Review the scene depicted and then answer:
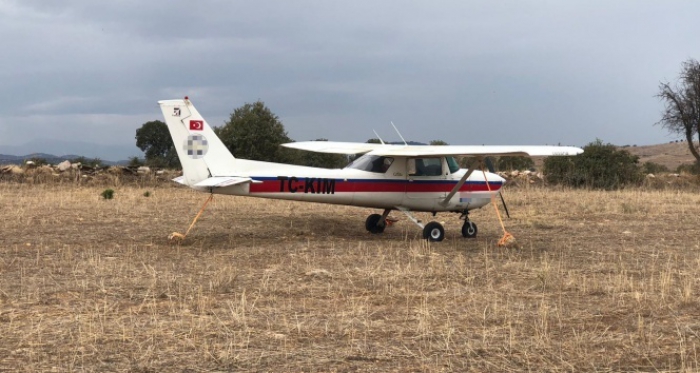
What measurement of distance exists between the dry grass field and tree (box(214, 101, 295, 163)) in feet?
59.7

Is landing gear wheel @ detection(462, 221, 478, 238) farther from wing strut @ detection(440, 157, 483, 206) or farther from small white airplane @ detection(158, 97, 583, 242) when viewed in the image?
wing strut @ detection(440, 157, 483, 206)

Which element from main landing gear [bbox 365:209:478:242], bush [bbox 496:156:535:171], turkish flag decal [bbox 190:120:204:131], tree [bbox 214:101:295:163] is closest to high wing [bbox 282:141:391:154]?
Result: main landing gear [bbox 365:209:478:242]

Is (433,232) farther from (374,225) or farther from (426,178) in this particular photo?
(374,225)

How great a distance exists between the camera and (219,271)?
351 inches

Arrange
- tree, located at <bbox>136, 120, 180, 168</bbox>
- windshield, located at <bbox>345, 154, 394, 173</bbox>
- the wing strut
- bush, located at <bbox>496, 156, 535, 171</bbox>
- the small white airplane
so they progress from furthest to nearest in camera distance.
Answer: tree, located at <bbox>136, 120, 180, 168</bbox> < bush, located at <bbox>496, 156, 535, 171</bbox> < windshield, located at <bbox>345, 154, 394, 173</bbox> < the wing strut < the small white airplane

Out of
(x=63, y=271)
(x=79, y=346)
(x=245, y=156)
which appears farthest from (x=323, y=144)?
(x=245, y=156)

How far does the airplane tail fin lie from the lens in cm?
1216

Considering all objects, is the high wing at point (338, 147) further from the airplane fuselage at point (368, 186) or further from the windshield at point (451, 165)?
the windshield at point (451, 165)

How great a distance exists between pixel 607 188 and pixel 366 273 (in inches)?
918

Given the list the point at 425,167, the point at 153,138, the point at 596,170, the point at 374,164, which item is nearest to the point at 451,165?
the point at 425,167

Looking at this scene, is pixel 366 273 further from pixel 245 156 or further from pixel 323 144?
pixel 245 156

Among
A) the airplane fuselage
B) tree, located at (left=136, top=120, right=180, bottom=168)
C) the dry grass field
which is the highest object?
tree, located at (left=136, top=120, right=180, bottom=168)

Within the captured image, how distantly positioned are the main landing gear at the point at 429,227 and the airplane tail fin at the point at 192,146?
3.57 meters

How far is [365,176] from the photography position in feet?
43.3
